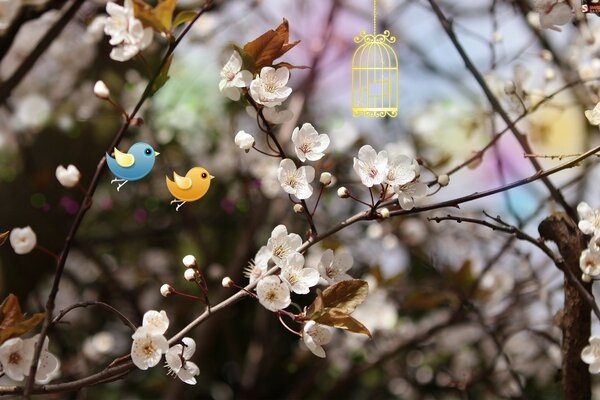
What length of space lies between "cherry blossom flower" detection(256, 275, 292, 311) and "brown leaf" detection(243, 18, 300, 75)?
17 centimetres

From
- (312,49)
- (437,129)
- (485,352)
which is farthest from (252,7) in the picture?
(485,352)

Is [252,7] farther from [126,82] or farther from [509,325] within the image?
[509,325]

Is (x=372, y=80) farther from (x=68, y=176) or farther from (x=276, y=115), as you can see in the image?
(x=68, y=176)

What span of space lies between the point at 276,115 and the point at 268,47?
6 cm

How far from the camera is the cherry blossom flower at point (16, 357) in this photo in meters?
0.55

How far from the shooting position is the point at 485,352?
1710mm

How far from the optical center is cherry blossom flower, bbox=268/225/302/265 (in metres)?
0.57

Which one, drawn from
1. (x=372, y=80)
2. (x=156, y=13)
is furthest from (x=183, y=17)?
Answer: (x=372, y=80)

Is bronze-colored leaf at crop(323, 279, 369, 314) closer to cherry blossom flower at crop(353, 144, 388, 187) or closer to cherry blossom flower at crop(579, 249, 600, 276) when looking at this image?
cherry blossom flower at crop(353, 144, 388, 187)

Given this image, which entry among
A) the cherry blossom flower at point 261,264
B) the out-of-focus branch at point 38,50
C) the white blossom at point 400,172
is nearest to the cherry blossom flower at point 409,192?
the white blossom at point 400,172

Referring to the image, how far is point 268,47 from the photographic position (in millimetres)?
587

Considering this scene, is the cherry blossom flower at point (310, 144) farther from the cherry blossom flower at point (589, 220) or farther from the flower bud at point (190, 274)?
the cherry blossom flower at point (589, 220)

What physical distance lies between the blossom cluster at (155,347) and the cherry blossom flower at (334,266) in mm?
125

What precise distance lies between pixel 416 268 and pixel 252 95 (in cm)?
123
